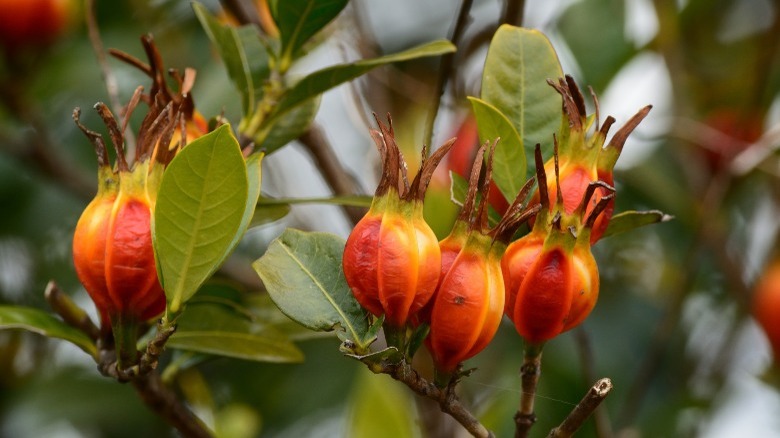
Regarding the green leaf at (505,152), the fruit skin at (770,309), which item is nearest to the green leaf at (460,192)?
the green leaf at (505,152)

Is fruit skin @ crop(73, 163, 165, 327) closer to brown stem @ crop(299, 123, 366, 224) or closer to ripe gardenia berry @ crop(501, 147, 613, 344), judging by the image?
ripe gardenia berry @ crop(501, 147, 613, 344)

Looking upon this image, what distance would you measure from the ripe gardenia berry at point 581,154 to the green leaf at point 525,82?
0.28ft

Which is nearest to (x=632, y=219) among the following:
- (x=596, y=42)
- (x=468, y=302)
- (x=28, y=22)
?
(x=468, y=302)

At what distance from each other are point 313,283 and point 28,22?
996mm

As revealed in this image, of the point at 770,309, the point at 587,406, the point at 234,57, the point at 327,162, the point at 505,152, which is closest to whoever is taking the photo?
the point at 587,406

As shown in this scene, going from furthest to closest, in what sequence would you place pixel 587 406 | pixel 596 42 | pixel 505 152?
pixel 596 42
pixel 505 152
pixel 587 406

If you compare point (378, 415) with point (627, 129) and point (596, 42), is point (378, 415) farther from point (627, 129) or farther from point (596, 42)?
point (596, 42)

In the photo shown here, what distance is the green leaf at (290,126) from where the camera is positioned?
92 centimetres

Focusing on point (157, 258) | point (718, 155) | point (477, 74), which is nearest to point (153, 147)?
point (157, 258)

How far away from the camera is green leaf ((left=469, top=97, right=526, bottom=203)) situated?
2.49 ft

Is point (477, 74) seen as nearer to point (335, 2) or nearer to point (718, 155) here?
point (718, 155)

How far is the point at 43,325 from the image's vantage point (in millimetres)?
783

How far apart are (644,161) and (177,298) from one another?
1.13 meters

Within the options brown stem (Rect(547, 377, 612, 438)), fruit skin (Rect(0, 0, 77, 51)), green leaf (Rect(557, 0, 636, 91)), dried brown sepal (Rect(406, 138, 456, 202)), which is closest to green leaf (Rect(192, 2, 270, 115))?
dried brown sepal (Rect(406, 138, 456, 202))
